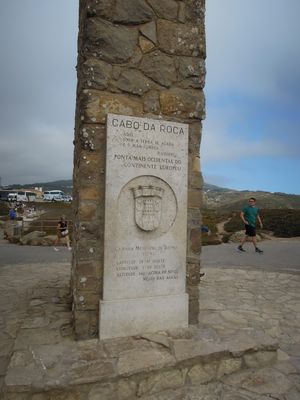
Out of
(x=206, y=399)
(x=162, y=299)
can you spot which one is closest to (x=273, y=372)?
(x=206, y=399)

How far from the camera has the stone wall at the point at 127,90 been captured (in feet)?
11.7

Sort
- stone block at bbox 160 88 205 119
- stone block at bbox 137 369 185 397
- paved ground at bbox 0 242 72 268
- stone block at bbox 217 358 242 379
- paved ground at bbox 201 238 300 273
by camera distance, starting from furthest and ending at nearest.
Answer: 1. paved ground at bbox 0 242 72 268
2. paved ground at bbox 201 238 300 273
3. stone block at bbox 160 88 205 119
4. stone block at bbox 217 358 242 379
5. stone block at bbox 137 369 185 397

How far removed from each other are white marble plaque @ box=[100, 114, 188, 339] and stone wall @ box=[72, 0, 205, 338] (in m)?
0.13

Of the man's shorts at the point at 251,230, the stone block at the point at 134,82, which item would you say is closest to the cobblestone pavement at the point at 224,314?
the man's shorts at the point at 251,230

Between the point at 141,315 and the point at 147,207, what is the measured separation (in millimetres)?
1154

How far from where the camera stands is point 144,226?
144 inches

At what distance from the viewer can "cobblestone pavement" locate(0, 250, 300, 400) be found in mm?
3180

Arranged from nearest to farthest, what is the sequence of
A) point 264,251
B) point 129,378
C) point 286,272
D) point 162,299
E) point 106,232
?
point 129,378 → point 106,232 → point 162,299 → point 286,272 → point 264,251

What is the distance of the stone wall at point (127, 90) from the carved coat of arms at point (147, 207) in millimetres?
380

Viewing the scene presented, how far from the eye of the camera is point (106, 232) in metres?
3.56

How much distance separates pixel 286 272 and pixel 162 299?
5411mm

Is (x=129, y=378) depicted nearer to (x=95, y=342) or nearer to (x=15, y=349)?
(x=95, y=342)

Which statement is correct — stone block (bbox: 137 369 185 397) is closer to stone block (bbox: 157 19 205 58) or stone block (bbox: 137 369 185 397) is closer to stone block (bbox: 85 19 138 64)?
stone block (bbox: 85 19 138 64)

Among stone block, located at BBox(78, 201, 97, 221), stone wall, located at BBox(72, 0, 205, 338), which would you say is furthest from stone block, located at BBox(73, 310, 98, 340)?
stone block, located at BBox(78, 201, 97, 221)
